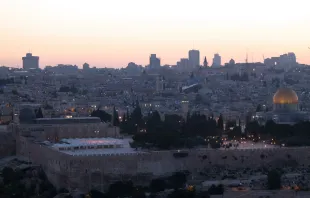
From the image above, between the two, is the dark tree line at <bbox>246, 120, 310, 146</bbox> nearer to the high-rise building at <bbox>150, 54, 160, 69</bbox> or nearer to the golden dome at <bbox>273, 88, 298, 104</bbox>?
the golden dome at <bbox>273, 88, 298, 104</bbox>

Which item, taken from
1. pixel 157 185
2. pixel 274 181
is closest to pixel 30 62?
pixel 157 185

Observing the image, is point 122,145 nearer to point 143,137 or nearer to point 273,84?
point 143,137

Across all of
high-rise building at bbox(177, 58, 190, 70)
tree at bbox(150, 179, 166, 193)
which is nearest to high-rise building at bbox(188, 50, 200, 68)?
high-rise building at bbox(177, 58, 190, 70)

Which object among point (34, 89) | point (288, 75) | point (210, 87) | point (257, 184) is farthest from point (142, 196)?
point (288, 75)

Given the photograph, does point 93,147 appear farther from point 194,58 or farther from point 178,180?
point 194,58

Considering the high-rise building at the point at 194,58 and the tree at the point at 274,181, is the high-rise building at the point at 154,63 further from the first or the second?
the tree at the point at 274,181

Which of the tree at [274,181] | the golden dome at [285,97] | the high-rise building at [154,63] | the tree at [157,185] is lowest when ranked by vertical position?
the tree at [157,185]

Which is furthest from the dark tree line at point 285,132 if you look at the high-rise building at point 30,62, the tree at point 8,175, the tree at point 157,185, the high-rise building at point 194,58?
the high-rise building at point 30,62
